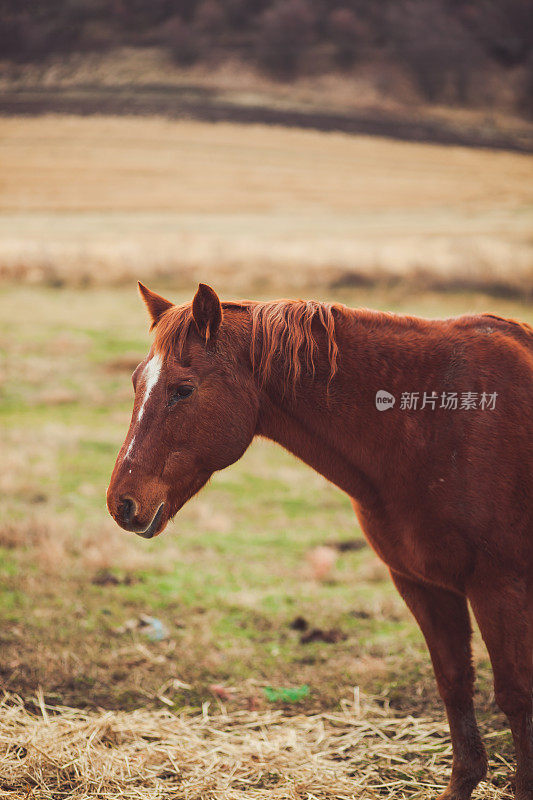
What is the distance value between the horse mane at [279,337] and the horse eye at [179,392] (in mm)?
134

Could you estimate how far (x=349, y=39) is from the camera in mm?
13570

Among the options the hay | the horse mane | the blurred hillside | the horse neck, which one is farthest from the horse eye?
the blurred hillside

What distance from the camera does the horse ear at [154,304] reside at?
2.67 meters

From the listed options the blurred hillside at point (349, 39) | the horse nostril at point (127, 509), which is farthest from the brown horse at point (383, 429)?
the blurred hillside at point (349, 39)

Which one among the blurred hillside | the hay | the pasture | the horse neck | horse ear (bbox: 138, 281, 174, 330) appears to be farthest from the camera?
the blurred hillside

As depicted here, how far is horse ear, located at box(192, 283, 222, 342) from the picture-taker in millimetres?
2254

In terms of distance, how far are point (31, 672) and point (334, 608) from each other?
2.40 metres

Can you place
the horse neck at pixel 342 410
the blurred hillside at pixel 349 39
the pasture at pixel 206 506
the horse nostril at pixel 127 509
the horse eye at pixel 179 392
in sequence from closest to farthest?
the horse nostril at pixel 127 509, the horse eye at pixel 179 392, the horse neck at pixel 342 410, the pasture at pixel 206 506, the blurred hillside at pixel 349 39

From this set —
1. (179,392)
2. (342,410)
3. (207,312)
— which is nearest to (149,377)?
(179,392)

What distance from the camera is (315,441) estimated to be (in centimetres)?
254

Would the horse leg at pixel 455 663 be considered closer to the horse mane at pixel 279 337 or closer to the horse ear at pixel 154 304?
the horse mane at pixel 279 337

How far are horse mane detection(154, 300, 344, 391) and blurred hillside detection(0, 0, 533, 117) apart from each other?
10.4 m

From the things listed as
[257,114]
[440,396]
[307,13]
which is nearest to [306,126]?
[257,114]

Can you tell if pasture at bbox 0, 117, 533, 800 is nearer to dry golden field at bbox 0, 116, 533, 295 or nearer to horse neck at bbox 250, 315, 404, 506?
dry golden field at bbox 0, 116, 533, 295
